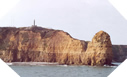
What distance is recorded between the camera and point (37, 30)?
48.1 m

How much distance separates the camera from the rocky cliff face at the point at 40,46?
42.7 m

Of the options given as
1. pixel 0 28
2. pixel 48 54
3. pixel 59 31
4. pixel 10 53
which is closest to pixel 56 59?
pixel 48 54

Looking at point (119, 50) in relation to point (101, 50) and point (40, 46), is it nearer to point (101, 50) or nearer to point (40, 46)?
point (40, 46)

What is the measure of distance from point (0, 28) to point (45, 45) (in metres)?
9.36

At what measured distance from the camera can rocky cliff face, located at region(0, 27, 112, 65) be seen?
42.7 metres

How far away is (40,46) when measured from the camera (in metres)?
46.9

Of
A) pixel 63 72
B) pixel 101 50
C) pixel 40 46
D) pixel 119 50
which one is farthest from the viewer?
pixel 119 50

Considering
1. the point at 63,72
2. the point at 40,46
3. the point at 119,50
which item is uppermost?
the point at 40,46

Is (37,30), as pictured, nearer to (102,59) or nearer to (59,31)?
(59,31)

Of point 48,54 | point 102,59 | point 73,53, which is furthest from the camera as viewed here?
point 48,54

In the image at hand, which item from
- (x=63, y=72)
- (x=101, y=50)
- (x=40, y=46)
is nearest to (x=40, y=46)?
(x=40, y=46)

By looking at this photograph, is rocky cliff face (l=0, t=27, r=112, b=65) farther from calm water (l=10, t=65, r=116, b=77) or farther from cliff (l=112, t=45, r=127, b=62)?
cliff (l=112, t=45, r=127, b=62)

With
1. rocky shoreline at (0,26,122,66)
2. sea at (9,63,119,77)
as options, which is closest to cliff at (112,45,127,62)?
rocky shoreline at (0,26,122,66)

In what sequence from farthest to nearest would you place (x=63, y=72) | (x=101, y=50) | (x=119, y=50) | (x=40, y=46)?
(x=119, y=50)
(x=40, y=46)
(x=101, y=50)
(x=63, y=72)
